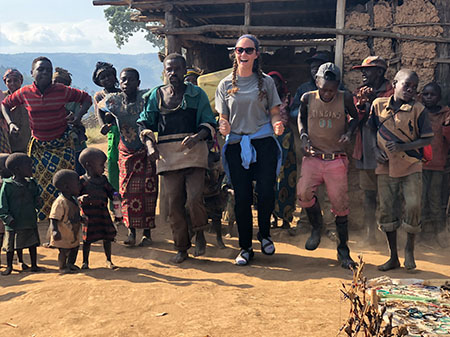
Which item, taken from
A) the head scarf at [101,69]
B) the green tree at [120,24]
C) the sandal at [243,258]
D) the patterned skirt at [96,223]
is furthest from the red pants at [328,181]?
the green tree at [120,24]

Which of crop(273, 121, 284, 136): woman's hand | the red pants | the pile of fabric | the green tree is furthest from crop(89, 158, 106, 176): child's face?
the green tree

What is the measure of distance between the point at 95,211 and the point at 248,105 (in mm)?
1880

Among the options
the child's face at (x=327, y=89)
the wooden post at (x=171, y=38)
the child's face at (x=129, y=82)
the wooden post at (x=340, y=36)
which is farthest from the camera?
the wooden post at (x=171, y=38)

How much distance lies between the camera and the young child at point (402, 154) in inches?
175

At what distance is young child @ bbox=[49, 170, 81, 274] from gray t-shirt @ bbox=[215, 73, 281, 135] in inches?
66.0

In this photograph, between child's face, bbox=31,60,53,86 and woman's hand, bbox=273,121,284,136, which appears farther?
child's face, bbox=31,60,53,86

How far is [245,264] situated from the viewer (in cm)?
481

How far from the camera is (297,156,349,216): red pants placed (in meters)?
4.62

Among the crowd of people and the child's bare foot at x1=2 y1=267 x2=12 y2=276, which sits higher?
the crowd of people

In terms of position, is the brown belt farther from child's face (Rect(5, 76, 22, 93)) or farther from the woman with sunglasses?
child's face (Rect(5, 76, 22, 93))

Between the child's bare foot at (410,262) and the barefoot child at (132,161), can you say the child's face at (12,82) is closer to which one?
the barefoot child at (132,161)

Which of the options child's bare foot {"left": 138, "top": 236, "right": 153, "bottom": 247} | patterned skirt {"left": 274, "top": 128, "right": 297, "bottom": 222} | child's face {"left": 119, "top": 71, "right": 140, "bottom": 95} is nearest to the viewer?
child's face {"left": 119, "top": 71, "right": 140, "bottom": 95}

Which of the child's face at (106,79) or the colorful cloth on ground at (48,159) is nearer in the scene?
the child's face at (106,79)

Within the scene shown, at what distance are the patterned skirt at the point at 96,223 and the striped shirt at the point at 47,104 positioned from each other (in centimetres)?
178
